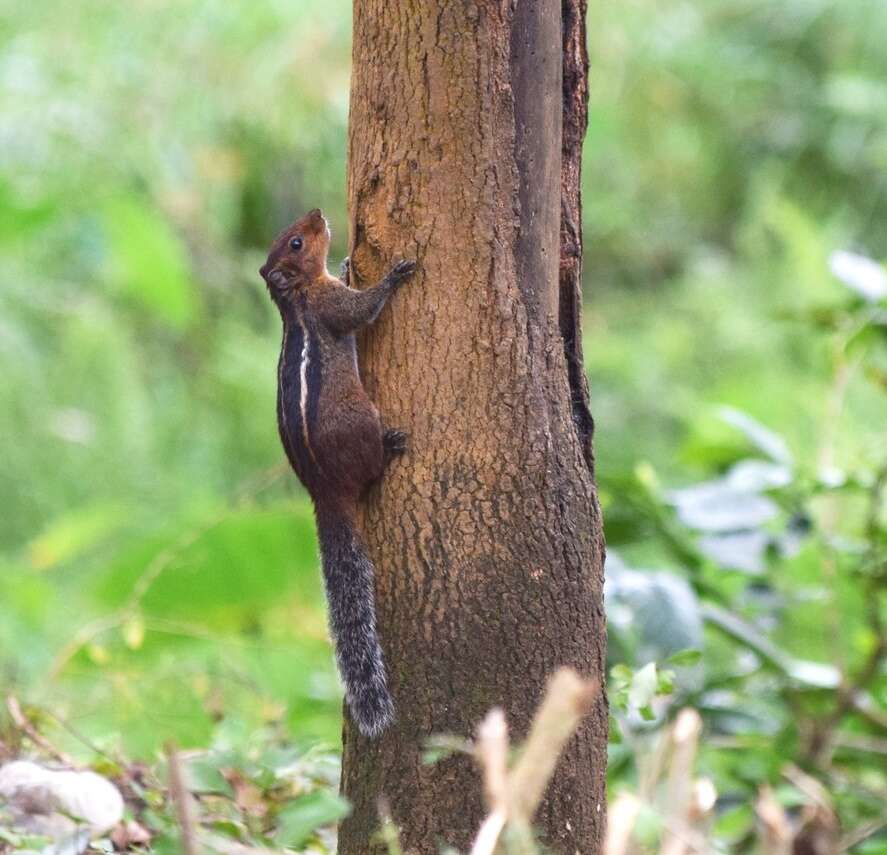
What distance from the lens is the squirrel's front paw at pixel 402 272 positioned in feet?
5.17

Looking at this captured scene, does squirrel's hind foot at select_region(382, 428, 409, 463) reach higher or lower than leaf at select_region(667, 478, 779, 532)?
higher


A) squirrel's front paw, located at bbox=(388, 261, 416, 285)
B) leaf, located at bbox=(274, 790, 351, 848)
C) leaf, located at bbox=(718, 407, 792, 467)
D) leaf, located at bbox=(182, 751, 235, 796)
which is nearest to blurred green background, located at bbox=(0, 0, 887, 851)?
leaf, located at bbox=(718, 407, 792, 467)

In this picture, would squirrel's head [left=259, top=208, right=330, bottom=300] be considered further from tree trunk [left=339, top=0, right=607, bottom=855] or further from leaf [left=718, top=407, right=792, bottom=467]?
leaf [left=718, top=407, right=792, bottom=467]

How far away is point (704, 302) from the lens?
538 centimetres

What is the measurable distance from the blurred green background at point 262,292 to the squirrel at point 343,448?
94 cm

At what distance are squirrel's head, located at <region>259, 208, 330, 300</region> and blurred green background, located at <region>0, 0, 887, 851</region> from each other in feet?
2.49

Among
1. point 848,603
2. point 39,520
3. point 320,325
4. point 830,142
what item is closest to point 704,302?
point 830,142

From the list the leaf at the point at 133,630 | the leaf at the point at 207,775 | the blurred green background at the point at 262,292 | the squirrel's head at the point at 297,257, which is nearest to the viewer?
the leaf at the point at 207,775

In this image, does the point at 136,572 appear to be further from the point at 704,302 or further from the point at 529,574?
the point at 704,302

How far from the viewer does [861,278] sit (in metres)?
2.30

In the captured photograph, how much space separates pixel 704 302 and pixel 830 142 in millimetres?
1316

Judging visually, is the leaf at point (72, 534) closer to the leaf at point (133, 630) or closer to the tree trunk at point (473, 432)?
the leaf at point (133, 630)

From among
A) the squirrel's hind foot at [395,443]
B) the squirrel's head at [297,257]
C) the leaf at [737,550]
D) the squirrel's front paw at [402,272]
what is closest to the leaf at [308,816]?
the squirrel's hind foot at [395,443]

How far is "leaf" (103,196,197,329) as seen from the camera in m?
5.00
